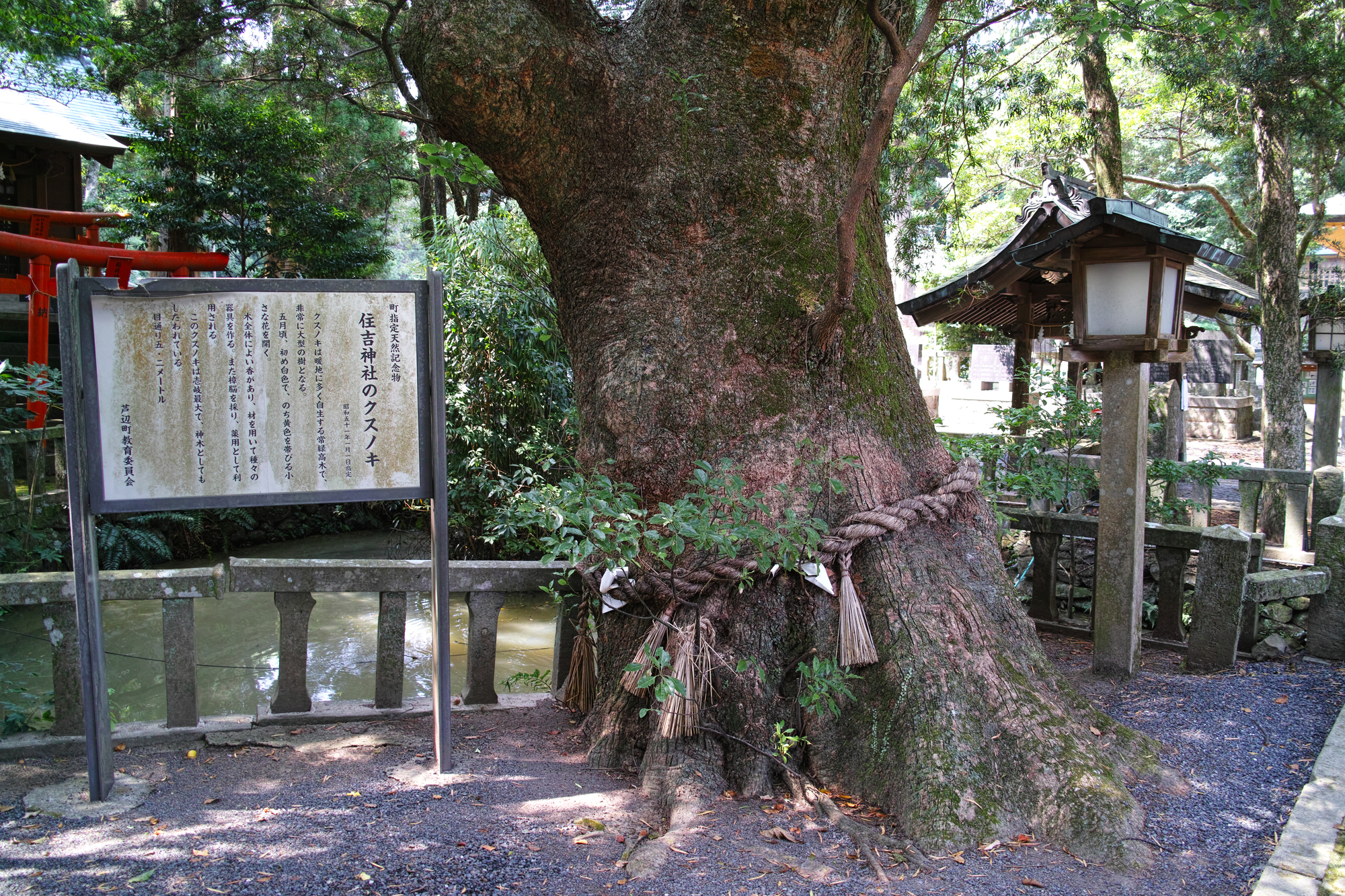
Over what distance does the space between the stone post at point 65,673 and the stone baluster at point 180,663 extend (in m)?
0.31

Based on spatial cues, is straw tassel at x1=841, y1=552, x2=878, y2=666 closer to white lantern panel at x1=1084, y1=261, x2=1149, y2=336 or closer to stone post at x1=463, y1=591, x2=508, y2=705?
stone post at x1=463, y1=591, x2=508, y2=705

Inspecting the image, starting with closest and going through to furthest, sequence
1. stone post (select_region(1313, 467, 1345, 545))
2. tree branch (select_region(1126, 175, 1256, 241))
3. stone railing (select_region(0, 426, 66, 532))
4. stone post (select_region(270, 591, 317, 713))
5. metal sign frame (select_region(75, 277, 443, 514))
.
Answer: metal sign frame (select_region(75, 277, 443, 514)), stone post (select_region(270, 591, 317, 713)), stone post (select_region(1313, 467, 1345, 545)), stone railing (select_region(0, 426, 66, 532)), tree branch (select_region(1126, 175, 1256, 241))

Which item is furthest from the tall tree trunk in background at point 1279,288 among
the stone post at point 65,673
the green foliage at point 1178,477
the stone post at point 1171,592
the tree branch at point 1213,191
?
the stone post at point 65,673

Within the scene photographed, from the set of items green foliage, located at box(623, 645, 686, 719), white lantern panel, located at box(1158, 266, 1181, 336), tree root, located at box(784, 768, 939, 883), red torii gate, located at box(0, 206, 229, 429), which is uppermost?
red torii gate, located at box(0, 206, 229, 429)

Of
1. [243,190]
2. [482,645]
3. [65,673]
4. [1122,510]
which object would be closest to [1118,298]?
[1122,510]

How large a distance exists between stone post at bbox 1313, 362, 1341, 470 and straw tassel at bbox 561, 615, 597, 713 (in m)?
9.20

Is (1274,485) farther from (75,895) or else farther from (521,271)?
(75,895)

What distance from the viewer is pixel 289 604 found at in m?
3.72

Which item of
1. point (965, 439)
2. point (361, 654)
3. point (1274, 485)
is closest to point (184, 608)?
point (361, 654)

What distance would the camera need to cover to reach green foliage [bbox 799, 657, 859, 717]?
Result: 9.79 ft

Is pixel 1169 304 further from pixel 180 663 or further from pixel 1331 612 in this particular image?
pixel 180 663

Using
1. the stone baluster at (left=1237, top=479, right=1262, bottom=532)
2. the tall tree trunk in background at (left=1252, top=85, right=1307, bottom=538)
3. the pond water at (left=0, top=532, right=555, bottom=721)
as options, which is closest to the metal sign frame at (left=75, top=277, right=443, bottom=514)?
the pond water at (left=0, top=532, right=555, bottom=721)

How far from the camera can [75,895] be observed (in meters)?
2.34

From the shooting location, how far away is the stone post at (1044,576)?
209 inches
